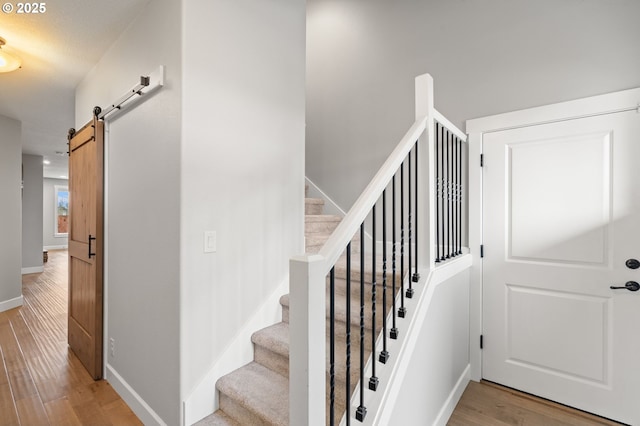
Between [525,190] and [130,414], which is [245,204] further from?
[525,190]

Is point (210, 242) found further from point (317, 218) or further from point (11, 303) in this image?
point (11, 303)

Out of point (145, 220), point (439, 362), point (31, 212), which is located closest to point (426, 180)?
point (439, 362)

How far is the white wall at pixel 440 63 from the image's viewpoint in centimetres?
213

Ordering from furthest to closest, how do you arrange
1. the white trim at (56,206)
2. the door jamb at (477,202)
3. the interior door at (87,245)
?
1. the white trim at (56,206)
2. the interior door at (87,245)
3. the door jamb at (477,202)

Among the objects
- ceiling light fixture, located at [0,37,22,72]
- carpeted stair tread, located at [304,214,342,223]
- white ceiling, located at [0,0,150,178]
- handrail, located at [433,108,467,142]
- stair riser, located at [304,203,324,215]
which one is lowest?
carpeted stair tread, located at [304,214,342,223]

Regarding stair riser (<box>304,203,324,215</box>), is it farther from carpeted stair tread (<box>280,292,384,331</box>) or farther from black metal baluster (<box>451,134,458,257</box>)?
black metal baluster (<box>451,134,458,257</box>)

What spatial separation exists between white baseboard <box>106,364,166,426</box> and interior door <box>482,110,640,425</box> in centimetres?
248

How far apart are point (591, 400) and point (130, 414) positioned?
123 inches

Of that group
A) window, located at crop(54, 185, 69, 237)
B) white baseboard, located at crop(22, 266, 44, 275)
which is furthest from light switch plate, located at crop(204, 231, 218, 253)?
window, located at crop(54, 185, 69, 237)

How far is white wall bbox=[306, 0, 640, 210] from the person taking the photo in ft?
7.00

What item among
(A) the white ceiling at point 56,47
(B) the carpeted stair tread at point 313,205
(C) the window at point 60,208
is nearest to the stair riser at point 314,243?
(B) the carpeted stair tread at point 313,205

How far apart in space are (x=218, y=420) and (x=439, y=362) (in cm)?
136

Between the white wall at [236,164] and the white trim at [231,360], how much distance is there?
21mm

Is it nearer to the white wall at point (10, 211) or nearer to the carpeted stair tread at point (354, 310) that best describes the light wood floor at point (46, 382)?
the white wall at point (10, 211)
